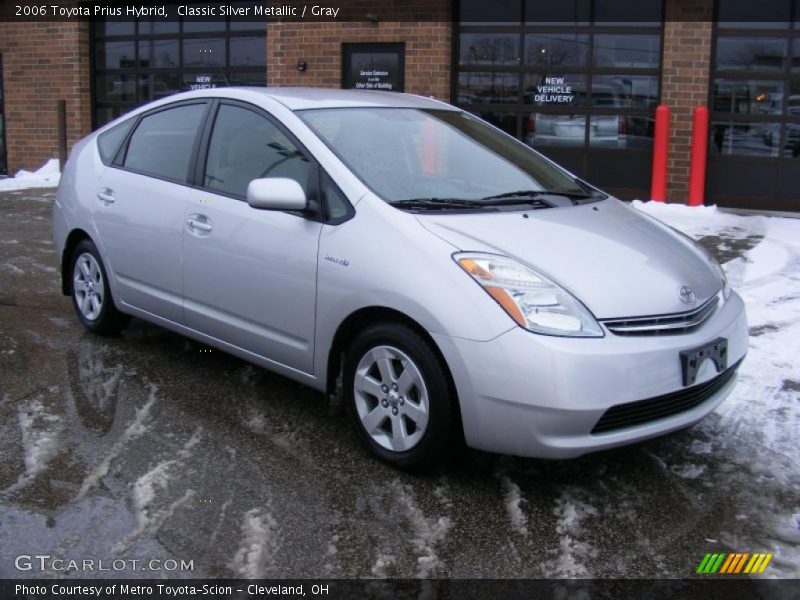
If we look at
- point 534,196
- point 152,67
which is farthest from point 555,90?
point 534,196

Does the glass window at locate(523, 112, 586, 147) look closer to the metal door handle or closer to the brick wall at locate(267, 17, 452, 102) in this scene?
the brick wall at locate(267, 17, 452, 102)

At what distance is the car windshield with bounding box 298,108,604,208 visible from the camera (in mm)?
4172

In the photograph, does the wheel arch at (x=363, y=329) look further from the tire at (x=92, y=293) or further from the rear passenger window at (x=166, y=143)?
the tire at (x=92, y=293)

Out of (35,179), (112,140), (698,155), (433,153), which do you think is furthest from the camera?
(35,179)

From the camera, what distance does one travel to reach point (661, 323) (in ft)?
11.7

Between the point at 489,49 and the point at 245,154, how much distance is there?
27.8 feet

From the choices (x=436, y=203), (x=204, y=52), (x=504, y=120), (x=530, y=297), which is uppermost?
(x=204, y=52)

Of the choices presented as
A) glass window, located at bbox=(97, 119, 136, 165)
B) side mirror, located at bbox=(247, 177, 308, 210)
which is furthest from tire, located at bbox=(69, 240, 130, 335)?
side mirror, located at bbox=(247, 177, 308, 210)

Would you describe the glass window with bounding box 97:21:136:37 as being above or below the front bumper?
above

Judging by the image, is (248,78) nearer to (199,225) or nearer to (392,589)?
(199,225)

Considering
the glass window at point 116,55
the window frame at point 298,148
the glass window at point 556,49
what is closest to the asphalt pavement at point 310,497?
the window frame at point 298,148

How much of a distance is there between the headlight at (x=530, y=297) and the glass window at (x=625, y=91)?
8.92 meters

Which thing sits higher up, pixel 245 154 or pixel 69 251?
pixel 245 154

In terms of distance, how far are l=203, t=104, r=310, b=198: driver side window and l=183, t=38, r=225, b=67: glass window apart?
986 cm
